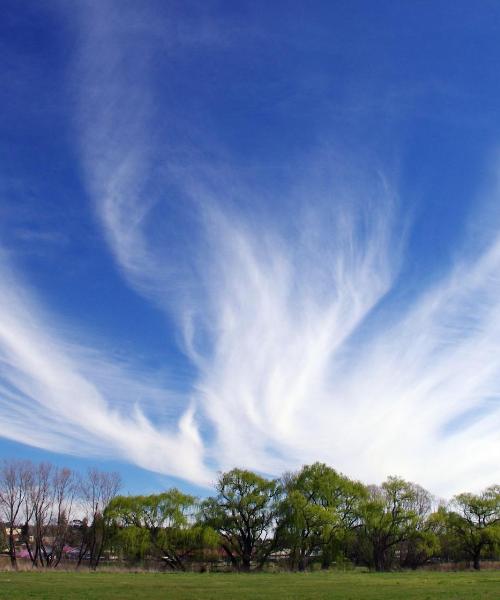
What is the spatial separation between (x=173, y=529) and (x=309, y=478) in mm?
20125

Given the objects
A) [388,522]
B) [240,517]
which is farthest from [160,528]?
[388,522]

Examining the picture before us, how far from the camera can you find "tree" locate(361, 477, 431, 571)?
245ft

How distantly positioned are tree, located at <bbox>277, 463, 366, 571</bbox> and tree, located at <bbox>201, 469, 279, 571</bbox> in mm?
2477

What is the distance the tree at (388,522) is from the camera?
245ft

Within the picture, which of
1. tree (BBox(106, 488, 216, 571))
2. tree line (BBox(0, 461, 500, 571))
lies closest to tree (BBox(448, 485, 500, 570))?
tree line (BBox(0, 461, 500, 571))

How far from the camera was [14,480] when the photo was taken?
247 feet

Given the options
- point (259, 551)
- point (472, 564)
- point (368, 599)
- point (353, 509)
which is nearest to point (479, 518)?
point (472, 564)

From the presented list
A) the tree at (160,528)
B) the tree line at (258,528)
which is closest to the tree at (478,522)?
the tree line at (258,528)

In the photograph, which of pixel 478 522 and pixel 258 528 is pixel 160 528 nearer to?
pixel 258 528

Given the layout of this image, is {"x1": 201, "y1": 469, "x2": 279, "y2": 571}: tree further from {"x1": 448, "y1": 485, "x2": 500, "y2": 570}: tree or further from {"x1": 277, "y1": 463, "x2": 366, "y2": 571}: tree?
{"x1": 448, "y1": 485, "x2": 500, "y2": 570}: tree

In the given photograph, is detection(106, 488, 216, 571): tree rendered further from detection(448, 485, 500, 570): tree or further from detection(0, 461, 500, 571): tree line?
detection(448, 485, 500, 570): tree

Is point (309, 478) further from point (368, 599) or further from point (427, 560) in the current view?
point (368, 599)

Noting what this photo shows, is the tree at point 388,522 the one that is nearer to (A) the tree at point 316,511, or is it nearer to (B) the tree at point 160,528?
(A) the tree at point 316,511

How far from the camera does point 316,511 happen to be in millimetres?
72312
